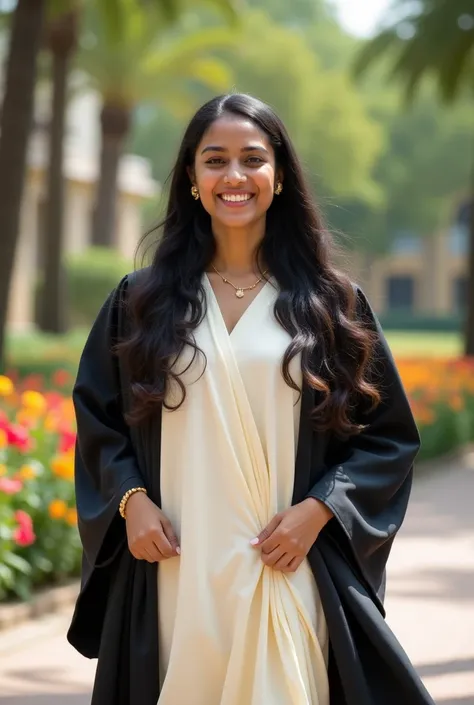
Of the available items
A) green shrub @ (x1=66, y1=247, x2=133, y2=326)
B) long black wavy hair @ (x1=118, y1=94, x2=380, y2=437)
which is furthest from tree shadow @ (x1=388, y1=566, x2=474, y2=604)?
green shrub @ (x1=66, y1=247, x2=133, y2=326)

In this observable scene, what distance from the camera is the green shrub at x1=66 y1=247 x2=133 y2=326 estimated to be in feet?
85.2

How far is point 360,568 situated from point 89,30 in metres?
25.9

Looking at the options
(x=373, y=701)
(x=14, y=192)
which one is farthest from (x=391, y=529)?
(x=14, y=192)

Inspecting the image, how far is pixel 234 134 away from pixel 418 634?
11.6 ft

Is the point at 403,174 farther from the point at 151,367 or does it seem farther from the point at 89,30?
the point at 151,367

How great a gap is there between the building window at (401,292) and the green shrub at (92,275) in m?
43.9

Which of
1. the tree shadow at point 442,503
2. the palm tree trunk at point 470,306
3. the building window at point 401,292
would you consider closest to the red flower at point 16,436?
the tree shadow at point 442,503

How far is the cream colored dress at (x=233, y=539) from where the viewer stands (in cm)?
310

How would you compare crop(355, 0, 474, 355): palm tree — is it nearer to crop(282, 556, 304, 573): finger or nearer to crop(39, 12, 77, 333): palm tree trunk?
crop(39, 12, 77, 333): palm tree trunk

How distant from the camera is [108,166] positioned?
1061 inches

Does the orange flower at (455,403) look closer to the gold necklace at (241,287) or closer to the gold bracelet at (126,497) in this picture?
the gold necklace at (241,287)

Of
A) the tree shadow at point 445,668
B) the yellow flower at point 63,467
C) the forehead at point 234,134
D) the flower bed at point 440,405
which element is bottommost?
the flower bed at point 440,405

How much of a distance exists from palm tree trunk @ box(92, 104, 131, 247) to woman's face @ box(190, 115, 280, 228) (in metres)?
24.0

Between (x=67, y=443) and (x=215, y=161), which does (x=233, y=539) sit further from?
(x=67, y=443)
